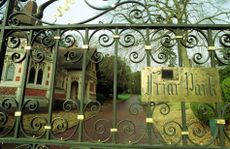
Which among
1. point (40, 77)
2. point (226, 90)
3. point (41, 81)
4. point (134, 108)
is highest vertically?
point (40, 77)

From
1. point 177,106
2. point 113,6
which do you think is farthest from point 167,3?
point 113,6

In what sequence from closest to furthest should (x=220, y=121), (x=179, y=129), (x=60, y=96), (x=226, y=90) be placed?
(x=220, y=121), (x=226, y=90), (x=179, y=129), (x=60, y=96)

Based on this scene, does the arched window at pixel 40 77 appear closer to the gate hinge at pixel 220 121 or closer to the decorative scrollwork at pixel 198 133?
the decorative scrollwork at pixel 198 133

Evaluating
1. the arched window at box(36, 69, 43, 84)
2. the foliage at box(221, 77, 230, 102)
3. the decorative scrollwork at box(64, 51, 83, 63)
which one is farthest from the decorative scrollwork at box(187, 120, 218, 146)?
the arched window at box(36, 69, 43, 84)

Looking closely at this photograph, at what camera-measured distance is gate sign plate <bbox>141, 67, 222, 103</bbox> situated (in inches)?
92.8

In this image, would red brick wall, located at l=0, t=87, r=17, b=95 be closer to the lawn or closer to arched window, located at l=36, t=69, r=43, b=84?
arched window, located at l=36, t=69, r=43, b=84

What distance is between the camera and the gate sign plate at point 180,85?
2.36 metres

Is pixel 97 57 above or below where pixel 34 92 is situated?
above

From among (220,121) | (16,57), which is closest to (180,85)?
(220,121)

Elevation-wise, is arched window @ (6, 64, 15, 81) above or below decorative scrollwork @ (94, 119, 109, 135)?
above

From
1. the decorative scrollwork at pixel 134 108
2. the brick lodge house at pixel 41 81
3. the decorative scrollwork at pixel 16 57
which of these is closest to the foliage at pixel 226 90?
the decorative scrollwork at pixel 134 108

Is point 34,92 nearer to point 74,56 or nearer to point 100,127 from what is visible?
point 74,56

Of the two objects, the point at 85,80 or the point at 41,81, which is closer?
the point at 85,80

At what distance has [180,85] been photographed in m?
2.40
